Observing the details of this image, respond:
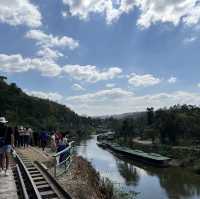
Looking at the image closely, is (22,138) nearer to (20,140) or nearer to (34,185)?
(20,140)

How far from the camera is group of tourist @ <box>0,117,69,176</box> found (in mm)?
12109

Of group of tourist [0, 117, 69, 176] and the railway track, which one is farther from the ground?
group of tourist [0, 117, 69, 176]

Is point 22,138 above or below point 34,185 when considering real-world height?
above

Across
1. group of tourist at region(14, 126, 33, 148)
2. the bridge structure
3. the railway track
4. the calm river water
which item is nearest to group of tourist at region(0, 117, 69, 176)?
group of tourist at region(14, 126, 33, 148)

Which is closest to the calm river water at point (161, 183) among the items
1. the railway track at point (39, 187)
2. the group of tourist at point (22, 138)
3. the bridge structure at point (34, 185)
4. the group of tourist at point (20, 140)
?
the group of tourist at point (20, 140)

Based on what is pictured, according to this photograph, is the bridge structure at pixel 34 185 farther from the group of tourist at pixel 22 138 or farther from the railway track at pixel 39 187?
the group of tourist at pixel 22 138

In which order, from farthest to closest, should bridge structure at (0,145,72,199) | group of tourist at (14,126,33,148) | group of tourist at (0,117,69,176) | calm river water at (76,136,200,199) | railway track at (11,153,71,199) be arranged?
calm river water at (76,136,200,199)
group of tourist at (14,126,33,148)
group of tourist at (0,117,69,176)
bridge structure at (0,145,72,199)
railway track at (11,153,71,199)

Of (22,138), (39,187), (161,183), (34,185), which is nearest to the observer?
(34,185)

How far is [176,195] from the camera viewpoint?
2978 cm

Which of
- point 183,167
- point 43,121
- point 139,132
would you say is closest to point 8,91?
point 43,121

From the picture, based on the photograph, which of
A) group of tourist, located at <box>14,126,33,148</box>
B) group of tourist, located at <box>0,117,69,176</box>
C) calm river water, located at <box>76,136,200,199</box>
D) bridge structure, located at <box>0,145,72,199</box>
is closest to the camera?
bridge structure, located at <box>0,145,72,199</box>

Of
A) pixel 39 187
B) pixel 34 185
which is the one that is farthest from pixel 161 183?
pixel 34 185

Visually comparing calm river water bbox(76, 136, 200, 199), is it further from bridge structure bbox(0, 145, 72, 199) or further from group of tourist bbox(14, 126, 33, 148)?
bridge structure bbox(0, 145, 72, 199)

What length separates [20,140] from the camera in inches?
1077
